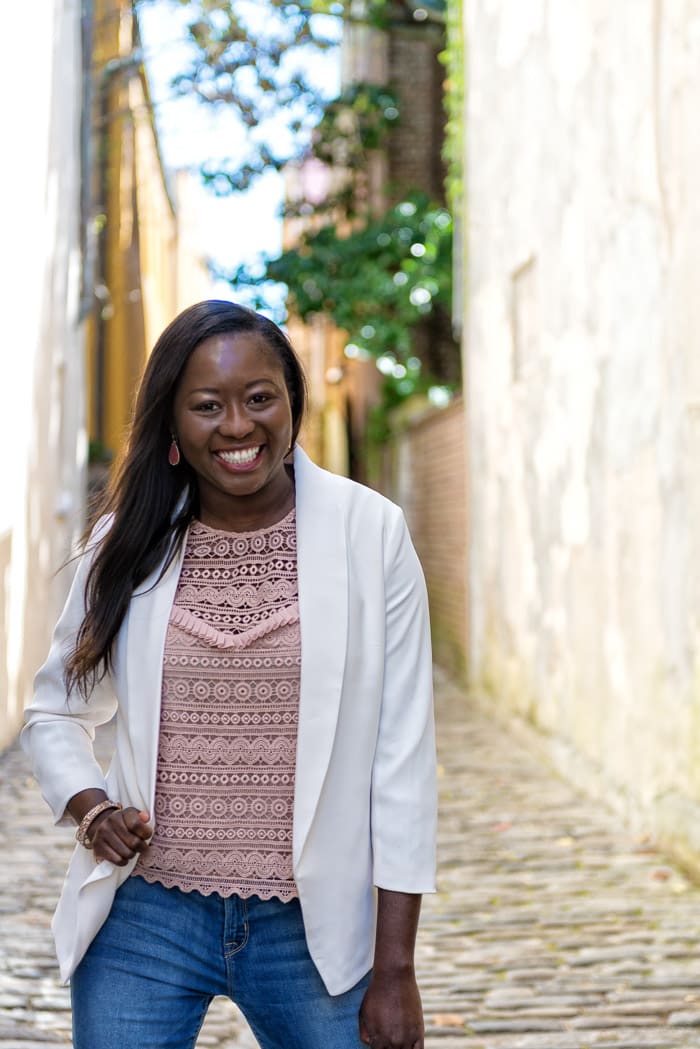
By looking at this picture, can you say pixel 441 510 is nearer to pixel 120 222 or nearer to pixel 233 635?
pixel 120 222

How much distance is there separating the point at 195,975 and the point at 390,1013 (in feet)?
1.00

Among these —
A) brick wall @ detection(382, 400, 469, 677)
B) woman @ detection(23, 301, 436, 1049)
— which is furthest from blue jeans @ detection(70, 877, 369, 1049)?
brick wall @ detection(382, 400, 469, 677)

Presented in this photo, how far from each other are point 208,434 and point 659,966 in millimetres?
3312

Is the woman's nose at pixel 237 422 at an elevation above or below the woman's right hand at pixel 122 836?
above

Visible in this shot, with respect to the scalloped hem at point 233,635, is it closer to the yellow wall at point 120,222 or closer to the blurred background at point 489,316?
the blurred background at point 489,316

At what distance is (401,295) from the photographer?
15.9 m

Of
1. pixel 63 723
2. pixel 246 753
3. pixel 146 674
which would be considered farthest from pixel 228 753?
pixel 63 723

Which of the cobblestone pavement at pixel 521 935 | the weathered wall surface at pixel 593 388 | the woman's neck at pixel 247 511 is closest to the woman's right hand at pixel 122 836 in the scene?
the woman's neck at pixel 247 511

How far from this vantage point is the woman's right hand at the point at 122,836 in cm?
211

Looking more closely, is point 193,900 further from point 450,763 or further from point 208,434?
point 450,763

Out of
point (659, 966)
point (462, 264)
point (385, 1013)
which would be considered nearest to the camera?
point (385, 1013)

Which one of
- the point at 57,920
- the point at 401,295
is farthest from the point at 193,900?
the point at 401,295

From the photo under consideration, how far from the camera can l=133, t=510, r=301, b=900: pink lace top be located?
2.16m

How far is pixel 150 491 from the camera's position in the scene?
237cm
